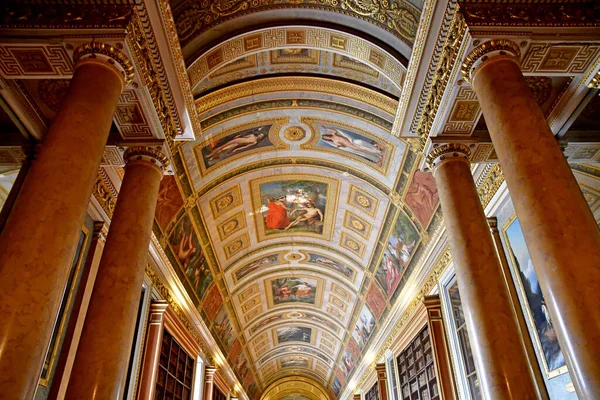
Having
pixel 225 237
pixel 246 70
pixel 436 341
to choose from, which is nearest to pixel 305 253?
pixel 225 237

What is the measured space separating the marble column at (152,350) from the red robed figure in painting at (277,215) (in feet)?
17.7

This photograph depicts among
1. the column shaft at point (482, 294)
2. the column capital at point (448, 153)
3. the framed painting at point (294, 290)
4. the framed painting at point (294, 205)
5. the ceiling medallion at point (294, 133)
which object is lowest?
the column shaft at point (482, 294)

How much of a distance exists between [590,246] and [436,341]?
7635mm

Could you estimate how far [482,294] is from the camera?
5402mm

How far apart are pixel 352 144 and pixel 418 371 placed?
278 inches

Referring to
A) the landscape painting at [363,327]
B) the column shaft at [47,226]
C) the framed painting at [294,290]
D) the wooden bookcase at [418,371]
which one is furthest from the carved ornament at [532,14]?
the framed painting at [294,290]

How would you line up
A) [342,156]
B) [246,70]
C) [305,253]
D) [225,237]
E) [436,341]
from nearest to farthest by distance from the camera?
[246,70] < [436,341] < [342,156] < [225,237] < [305,253]

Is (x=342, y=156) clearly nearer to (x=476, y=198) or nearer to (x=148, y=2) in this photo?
(x=476, y=198)

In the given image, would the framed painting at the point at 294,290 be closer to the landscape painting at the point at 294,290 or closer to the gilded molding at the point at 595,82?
the landscape painting at the point at 294,290

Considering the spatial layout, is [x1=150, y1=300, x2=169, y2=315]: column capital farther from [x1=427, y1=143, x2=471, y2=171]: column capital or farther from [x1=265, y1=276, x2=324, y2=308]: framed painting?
[x1=265, y1=276, x2=324, y2=308]: framed painting

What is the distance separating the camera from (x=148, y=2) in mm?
5445

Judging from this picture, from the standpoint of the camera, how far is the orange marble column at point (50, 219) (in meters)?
3.47

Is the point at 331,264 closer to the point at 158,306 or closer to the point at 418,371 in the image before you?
the point at 418,371

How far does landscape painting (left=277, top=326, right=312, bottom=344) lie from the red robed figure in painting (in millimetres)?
11597
